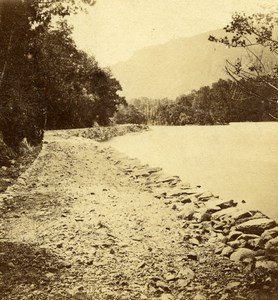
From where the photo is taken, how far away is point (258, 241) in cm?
516

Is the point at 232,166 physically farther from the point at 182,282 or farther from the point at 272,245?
the point at 182,282

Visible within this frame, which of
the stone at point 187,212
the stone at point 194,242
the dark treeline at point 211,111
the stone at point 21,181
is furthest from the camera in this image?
the dark treeline at point 211,111

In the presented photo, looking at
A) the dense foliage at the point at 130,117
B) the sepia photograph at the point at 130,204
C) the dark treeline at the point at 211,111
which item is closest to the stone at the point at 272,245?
the sepia photograph at the point at 130,204

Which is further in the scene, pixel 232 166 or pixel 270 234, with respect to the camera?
pixel 232 166

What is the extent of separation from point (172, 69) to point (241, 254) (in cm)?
13129

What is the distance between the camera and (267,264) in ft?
14.8

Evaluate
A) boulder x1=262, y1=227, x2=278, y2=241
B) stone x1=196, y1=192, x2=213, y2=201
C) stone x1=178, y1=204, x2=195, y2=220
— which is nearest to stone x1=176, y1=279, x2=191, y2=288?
boulder x1=262, y1=227, x2=278, y2=241

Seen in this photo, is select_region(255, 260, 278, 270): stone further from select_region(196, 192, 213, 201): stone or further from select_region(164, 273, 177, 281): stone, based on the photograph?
select_region(196, 192, 213, 201): stone

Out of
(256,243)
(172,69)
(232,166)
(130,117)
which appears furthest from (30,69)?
(172,69)

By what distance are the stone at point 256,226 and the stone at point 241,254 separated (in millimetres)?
700

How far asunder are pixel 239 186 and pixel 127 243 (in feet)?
15.9

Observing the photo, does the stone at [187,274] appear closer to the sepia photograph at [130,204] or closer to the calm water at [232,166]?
the sepia photograph at [130,204]

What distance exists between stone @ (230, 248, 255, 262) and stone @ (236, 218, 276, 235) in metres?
0.70

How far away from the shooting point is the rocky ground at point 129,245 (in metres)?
3.88
